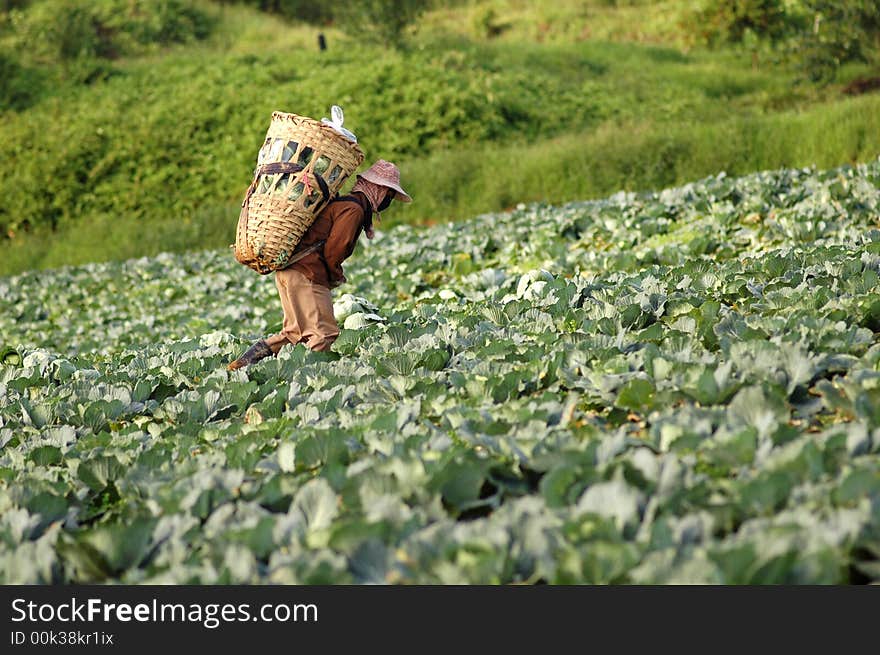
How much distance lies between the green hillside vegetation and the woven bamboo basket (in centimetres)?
1133

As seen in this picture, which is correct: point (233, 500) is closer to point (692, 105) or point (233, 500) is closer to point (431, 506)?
point (431, 506)

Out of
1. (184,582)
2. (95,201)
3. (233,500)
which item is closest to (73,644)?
(184,582)

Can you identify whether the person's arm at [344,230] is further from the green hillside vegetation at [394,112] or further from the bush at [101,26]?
the bush at [101,26]

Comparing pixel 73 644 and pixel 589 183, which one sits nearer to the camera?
pixel 73 644

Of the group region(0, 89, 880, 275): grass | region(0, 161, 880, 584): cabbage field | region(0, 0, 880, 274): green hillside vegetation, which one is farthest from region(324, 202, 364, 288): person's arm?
region(0, 0, 880, 274): green hillside vegetation

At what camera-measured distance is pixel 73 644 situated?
2227 millimetres

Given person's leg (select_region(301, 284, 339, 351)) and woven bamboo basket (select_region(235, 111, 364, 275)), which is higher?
woven bamboo basket (select_region(235, 111, 364, 275))

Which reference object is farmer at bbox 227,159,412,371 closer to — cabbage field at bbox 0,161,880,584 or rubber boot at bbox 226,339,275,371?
rubber boot at bbox 226,339,275,371

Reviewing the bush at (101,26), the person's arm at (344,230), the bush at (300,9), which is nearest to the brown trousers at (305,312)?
the person's arm at (344,230)

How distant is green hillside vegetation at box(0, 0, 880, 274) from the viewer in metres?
16.3

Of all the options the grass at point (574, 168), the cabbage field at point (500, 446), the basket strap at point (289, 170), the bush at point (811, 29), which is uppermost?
the basket strap at point (289, 170)

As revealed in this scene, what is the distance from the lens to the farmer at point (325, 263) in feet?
16.8

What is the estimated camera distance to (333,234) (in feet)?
16.8

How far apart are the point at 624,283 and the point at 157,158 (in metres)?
20.1
